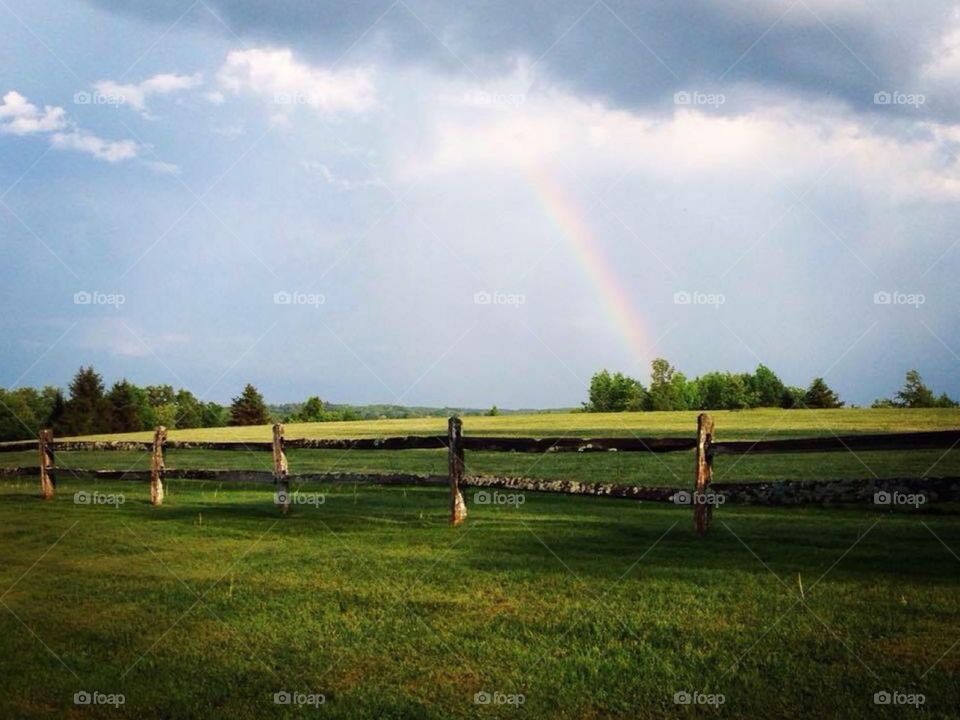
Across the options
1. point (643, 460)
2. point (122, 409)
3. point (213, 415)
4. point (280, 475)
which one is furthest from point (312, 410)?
point (280, 475)

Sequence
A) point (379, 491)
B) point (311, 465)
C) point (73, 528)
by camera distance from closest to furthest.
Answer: point (73, 528)
point (379, 491)
point (311, 465)

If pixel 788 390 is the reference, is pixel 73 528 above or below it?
below

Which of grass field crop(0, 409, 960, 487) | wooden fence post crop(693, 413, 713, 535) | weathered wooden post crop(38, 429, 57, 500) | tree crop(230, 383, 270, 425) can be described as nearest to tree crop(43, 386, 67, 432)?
tree crop(230, 383, 270, 425)

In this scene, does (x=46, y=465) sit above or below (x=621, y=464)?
above

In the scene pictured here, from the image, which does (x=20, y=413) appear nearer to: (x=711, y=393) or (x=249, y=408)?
(x=249, y=408)

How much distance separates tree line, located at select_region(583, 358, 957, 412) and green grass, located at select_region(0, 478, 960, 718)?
79551mm

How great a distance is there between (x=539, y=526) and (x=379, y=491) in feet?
29.2

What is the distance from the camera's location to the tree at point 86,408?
81312 millimetres

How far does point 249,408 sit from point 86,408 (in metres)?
21.3

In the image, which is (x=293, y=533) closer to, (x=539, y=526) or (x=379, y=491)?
(x=539, y=526)

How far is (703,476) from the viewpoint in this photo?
1303 cm

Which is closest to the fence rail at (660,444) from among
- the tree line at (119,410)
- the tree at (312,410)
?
the tree line at (119,410)

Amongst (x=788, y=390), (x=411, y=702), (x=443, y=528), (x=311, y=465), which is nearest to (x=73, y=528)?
(x=443, y=528)

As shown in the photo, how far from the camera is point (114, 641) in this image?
759 centimetres
